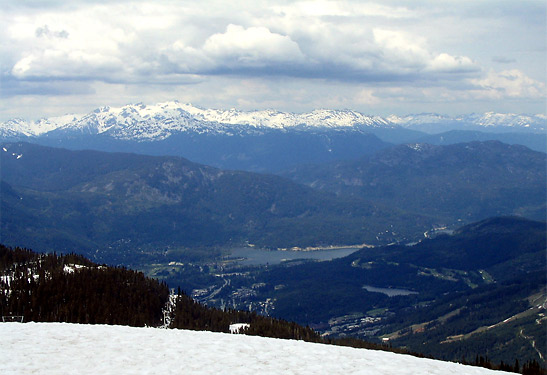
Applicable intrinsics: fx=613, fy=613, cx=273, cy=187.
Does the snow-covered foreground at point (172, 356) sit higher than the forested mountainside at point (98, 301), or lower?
higher

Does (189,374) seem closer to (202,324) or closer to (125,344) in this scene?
(125,344)

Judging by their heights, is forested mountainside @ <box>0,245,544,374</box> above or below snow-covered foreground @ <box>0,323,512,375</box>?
below

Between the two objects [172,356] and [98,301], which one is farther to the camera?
[98,301]

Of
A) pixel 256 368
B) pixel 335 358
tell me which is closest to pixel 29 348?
pixel 256 368

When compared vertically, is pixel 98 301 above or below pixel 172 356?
below

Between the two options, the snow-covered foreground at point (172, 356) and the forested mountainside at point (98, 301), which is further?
the forested mountainside at point (98, 301)

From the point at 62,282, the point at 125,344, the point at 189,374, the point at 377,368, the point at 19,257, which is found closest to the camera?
the point at 189,374

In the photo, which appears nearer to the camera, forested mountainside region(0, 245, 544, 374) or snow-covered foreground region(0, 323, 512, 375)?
snow-covered foreground region(0, 323, 512, 375)

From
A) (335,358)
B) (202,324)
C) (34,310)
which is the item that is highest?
(335,358)
